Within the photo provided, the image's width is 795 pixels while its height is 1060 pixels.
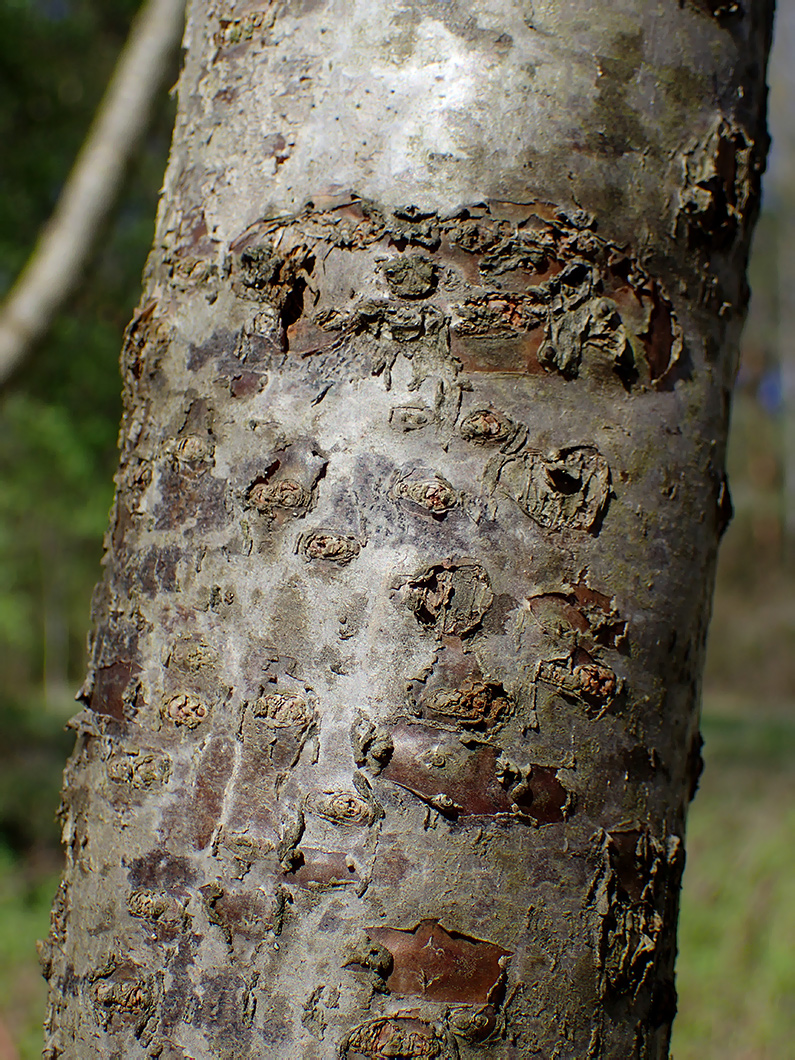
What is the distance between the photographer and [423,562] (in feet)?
2.21

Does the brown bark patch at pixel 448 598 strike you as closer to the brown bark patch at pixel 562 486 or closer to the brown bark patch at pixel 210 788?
the brown bark patch at pixel 562 486

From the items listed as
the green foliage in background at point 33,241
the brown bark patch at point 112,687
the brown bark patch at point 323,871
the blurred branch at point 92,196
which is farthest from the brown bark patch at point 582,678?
the green foliage in background at point 33,241

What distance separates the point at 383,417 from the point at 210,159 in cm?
32

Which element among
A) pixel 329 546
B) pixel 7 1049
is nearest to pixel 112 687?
pixel 329 546

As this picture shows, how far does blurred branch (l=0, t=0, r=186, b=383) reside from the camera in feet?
9.05

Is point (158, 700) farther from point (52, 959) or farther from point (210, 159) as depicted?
point (210, 159)

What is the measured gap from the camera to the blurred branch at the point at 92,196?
276 centimetres

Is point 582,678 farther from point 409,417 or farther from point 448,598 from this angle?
point 409,417

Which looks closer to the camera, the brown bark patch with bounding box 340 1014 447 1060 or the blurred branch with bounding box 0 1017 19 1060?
the brown bark patch with bounding box 340 1014 447 1060

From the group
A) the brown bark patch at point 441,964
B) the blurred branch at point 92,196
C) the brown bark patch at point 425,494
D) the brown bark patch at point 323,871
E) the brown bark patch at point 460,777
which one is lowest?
the brown bark patch at point 441,964

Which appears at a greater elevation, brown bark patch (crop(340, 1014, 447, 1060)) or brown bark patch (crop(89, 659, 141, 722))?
brown bark patch (crop(89, 659, 141, 722))

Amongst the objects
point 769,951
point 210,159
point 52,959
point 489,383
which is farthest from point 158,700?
Answer: point 769,951

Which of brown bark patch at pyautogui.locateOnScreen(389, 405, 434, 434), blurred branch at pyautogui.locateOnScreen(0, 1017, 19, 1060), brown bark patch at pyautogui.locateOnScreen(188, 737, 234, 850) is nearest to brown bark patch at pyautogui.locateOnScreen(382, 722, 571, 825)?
brown bark patch at pyautogui.locateOnScreen(188, 737, 234, 850)

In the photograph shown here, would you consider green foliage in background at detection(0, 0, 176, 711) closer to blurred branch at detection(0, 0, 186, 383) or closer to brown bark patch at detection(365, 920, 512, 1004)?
blurred branch at detection(0, 0, 186, 383)
